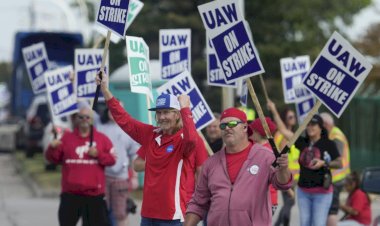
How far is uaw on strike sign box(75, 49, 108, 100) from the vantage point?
43.9 feet

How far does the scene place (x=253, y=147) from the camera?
7945mm

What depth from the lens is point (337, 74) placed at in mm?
8172

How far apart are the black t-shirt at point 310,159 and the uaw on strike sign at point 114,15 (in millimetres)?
2488

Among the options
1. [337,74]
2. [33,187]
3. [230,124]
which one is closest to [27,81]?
[33,187]

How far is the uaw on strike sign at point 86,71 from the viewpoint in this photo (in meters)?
13.4

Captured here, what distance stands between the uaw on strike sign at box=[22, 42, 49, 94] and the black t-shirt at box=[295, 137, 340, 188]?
4.41 m

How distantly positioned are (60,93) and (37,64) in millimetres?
1470

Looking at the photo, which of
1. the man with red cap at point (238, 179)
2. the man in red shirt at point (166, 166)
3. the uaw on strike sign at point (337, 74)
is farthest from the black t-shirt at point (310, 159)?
the man with red cap at point (238, 179)

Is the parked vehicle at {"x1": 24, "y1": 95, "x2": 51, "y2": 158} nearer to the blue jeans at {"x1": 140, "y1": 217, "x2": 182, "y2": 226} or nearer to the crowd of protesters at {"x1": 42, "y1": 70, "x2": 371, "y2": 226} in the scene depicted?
the crowd of protesters at {"x1": 42, "y1": 70, "x2": 371, "y2": 226}

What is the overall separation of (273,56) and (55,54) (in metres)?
7.31

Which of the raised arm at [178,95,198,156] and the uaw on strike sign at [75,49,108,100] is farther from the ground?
the uaw on strike sign at [75,49,108,100]

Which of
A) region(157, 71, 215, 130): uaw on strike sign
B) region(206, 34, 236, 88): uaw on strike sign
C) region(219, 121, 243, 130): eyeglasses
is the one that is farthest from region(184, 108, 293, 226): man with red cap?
region(206, 34, 236, 88): uaw on strike sign

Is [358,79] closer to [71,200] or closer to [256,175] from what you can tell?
[256,175]

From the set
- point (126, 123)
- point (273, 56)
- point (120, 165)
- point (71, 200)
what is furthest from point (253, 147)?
point (273, 56)
